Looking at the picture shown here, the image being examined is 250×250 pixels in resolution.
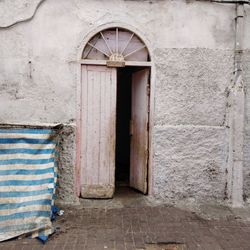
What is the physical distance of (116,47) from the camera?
5.53 meters

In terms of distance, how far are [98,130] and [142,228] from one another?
6.47 feet

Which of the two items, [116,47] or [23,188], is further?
[116,47]

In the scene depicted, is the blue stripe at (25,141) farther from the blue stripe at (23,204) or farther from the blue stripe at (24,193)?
the blue stripe at (23,204)

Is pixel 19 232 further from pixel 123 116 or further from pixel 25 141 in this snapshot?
pixel 123 116

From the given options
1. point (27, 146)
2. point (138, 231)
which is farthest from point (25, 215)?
point (138, 231)

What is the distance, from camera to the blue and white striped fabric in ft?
13.9

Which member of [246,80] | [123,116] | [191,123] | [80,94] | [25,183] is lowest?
[25,183]

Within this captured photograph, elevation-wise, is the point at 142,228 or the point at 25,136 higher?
the point at 25,136

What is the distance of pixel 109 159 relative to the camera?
18.5 ft

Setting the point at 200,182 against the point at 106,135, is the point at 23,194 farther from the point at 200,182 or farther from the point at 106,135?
the point at 200,182

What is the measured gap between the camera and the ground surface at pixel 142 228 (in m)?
4.09

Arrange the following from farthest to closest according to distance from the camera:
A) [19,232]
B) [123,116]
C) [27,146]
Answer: [123,116], [27,146], [19,232]

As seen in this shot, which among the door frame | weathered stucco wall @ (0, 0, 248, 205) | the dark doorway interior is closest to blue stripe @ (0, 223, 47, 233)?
weathered stucco wall @ (0, 0, 248, 205)

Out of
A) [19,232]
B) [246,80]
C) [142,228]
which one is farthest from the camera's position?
[246,80]
